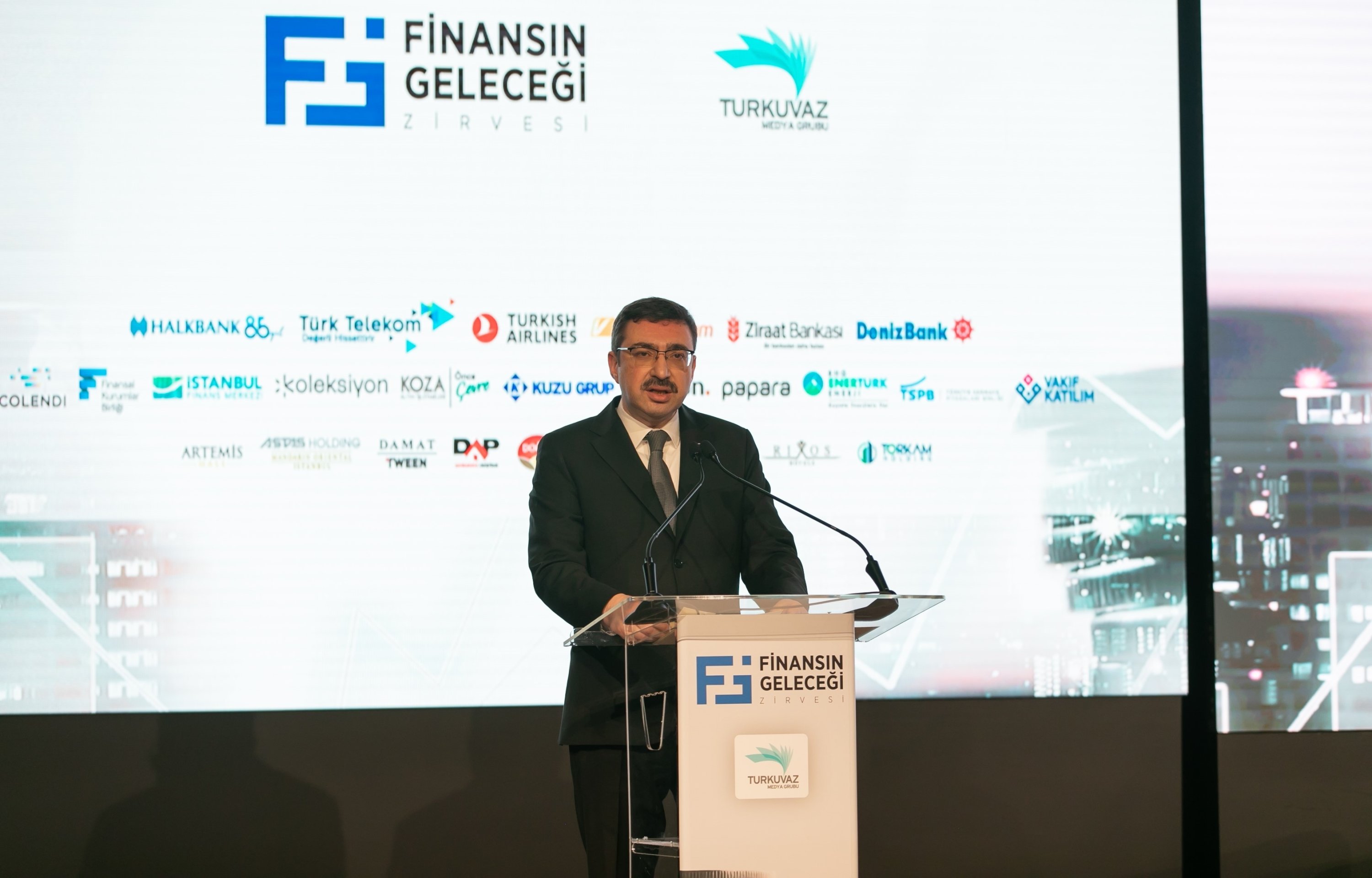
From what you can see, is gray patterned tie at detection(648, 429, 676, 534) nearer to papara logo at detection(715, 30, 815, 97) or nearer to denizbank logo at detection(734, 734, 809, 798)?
denizbank logo at detection(734, 734, 809, 798)

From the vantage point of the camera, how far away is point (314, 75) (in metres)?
3.90

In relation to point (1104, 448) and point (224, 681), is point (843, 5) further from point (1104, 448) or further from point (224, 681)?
point (224, 681)

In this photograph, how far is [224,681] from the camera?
148 inches

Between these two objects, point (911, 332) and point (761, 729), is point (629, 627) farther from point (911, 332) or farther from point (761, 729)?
point (911, 332)

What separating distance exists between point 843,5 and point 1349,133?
6.65 feet

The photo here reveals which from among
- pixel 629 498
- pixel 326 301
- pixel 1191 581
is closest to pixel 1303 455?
pixel 1191 581

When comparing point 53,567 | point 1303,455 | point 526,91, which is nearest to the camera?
point 53,567

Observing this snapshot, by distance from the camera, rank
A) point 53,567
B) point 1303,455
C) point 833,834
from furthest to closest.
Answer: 1. point 1303,455
2. point 53,567
3. point 833,834

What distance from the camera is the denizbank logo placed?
1.98 m

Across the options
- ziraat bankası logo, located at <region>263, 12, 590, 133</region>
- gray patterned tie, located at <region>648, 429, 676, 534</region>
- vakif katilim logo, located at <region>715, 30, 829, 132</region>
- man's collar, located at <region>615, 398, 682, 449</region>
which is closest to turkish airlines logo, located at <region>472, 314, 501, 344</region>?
ziraat bankası logo, located at <region>263, 12, 590, 133</region>

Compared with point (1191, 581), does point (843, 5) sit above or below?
above

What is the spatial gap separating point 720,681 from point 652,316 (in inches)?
41.4

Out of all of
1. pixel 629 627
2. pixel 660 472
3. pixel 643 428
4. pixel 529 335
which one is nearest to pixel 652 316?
pixel 643 428

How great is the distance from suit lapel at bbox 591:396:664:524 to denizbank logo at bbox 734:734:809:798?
723 mm
